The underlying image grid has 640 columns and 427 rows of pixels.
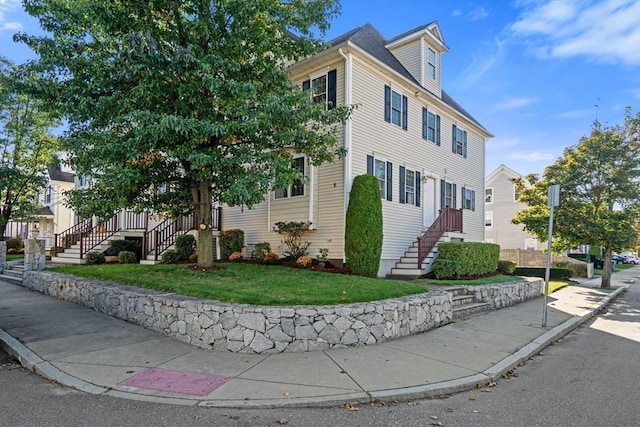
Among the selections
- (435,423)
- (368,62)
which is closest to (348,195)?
(368,62)

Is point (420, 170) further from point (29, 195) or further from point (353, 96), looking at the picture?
point (29, 195)

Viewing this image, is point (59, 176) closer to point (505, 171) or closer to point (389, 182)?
point (389, 182)

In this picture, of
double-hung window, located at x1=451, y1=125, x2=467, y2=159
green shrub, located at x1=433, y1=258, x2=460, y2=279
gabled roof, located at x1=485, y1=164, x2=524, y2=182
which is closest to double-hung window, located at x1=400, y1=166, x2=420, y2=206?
green shrub, located at x1=433, y1=258, x2=460, y2=279

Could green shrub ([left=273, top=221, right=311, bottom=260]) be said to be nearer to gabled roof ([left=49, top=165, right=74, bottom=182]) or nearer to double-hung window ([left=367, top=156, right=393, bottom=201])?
double-hung window ([left=367, top=156, right=393, bottom=201])

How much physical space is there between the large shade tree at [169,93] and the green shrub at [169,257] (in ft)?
14.0

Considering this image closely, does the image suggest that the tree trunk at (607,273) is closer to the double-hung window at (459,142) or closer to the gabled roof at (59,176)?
the double-hung window at (459,142)

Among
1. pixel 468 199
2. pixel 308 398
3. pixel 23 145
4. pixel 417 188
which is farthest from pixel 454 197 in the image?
pixel 23 145

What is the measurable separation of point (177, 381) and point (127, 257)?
35.4 feet

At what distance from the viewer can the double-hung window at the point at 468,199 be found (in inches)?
731

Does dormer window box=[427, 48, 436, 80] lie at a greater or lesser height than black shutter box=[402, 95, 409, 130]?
greater

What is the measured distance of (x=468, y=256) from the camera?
42.4 feet

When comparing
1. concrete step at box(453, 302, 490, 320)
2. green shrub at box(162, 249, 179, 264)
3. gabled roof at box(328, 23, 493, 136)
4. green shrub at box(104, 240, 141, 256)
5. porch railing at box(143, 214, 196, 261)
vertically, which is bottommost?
concrete step at box(453, 302, 490, 320)

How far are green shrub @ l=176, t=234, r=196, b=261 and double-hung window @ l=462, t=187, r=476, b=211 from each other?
39.4ft

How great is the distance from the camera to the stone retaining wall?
6.13 meters
